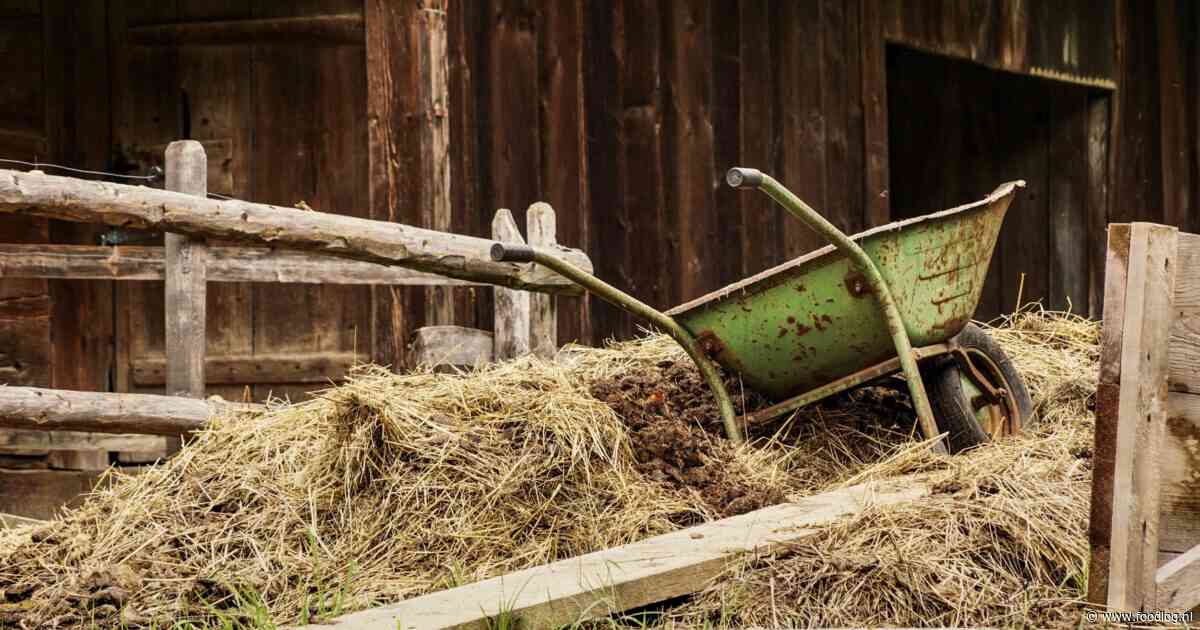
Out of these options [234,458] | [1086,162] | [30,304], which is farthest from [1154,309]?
[1086,162]

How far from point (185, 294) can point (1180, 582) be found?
3216 mm

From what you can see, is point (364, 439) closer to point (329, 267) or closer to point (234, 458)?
point (234, 458)

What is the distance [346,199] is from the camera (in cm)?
648

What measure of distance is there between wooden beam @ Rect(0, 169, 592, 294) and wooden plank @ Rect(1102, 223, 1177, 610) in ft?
8.97

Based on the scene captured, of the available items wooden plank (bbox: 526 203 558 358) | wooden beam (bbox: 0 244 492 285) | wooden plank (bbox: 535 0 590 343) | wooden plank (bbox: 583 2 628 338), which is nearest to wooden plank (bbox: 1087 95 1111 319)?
wooden plank (bbox: 583 2 628 338)

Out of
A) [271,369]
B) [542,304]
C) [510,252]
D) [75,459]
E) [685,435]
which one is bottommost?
[75,459]

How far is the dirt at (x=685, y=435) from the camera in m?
3.88

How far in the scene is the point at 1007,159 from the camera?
9086mm

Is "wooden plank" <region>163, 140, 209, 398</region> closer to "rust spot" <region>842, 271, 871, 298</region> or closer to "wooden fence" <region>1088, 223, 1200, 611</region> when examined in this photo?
"rust spot" <region>842, 271, 871, 298</region>

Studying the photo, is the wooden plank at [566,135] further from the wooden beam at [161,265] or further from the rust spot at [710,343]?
the rust spot at [710,343]

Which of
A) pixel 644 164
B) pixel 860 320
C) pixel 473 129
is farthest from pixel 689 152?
pixel 860 320

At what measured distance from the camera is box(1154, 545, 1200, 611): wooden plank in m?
2.54

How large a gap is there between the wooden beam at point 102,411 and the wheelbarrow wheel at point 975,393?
2229 millimetres

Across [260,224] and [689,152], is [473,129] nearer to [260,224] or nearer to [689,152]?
[689,152]
